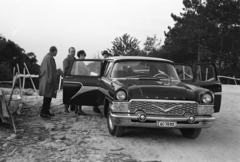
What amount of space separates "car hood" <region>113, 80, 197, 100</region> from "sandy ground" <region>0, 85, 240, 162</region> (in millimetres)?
872

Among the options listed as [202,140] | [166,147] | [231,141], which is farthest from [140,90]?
[231,141]

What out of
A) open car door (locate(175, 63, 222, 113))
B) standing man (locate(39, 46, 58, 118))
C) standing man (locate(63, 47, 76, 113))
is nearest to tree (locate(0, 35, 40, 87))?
standing man (locate(63, 47, 76, 113))

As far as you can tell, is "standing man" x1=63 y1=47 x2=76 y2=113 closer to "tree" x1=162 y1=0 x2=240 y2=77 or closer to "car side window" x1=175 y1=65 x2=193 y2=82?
"car side window" x1=175 y1=65 x2=193 y2=82

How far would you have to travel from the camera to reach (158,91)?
561 cm

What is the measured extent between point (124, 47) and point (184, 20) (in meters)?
12.4

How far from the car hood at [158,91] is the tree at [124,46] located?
82.8ft

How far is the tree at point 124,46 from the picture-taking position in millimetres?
31297

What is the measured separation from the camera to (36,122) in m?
7.43

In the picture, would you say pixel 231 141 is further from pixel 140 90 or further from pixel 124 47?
pixel 124 47

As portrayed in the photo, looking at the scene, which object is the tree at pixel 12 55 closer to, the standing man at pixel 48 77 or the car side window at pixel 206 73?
the car side window at pixel 206 73

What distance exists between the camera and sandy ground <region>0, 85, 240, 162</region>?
4.86 metres

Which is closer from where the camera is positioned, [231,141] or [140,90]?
[140,90]

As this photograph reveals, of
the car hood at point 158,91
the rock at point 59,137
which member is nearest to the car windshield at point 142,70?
the car hood at point 158,91

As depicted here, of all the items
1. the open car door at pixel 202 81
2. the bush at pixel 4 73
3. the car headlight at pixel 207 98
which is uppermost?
the open car door at pixel 202 81
